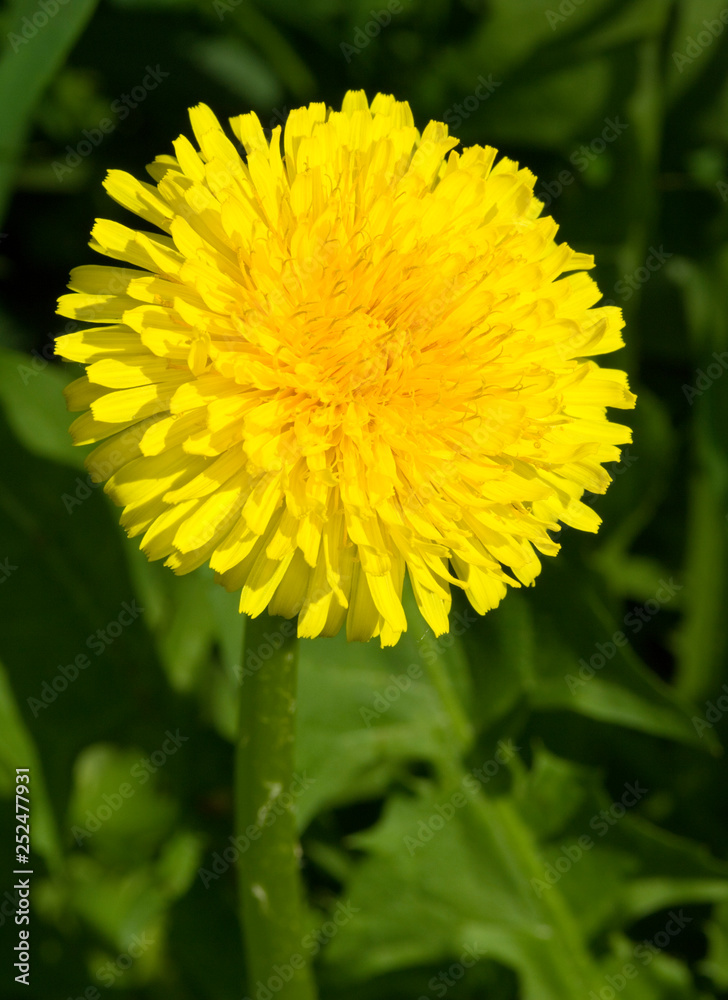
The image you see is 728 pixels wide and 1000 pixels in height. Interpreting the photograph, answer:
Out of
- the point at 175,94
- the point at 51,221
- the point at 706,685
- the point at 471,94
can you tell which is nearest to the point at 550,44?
the point at 471,94

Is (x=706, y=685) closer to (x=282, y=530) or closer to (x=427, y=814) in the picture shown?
(x=427, y=814)

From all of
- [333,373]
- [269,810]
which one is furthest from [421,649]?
[333,373]

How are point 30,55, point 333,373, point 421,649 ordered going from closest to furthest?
point 333,373
point 30,55
point 421,649

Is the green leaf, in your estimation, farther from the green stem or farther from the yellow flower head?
the green stem

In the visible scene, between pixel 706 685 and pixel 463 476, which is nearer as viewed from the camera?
pixel 463 476

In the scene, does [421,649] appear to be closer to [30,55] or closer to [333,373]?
[333,373]

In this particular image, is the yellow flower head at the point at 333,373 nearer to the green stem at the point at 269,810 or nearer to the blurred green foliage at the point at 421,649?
the green stem at the point at 269,810

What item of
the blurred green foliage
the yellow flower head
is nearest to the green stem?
the yellow flower head
